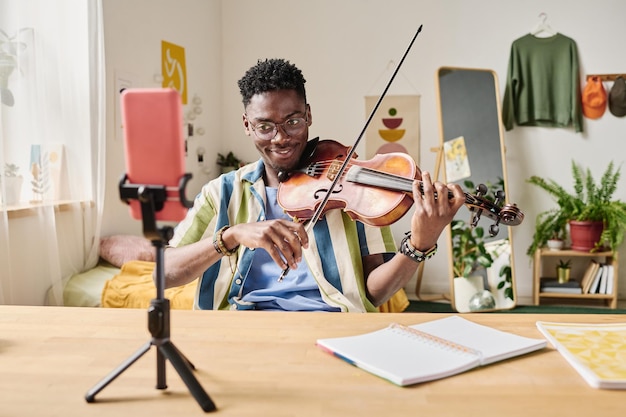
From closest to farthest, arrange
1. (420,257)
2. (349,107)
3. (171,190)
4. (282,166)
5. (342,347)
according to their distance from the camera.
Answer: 1. (171,190)
2. (342,347)
3. (420,257)
4. (282,166)
5. (349,107)

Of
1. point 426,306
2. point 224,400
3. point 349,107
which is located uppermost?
point 349,107

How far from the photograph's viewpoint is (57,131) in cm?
283

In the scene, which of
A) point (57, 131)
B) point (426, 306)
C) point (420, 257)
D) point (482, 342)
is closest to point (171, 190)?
point (482, 342)

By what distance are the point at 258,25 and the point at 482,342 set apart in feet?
13.4

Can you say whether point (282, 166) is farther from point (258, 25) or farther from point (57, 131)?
point (258, 25)

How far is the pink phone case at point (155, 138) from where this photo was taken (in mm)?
648

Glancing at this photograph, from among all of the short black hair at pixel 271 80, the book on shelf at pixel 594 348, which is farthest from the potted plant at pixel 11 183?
the book on shelf at pixel 594 348

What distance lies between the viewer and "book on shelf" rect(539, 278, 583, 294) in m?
3.99

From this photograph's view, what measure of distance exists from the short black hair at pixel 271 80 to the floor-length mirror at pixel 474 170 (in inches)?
105

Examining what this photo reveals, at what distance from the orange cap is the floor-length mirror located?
671mm

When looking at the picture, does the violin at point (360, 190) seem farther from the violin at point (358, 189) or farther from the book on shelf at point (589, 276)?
the book on shelf at point (589, 276)

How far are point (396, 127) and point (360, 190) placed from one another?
3071mm

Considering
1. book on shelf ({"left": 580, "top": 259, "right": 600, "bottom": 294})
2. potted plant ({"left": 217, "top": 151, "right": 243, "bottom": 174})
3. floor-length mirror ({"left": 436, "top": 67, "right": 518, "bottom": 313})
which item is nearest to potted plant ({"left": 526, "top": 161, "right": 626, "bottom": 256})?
book on shelf ({"left": 580, "top": 259, "right": 600, "bottom": 294})

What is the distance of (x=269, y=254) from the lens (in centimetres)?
142
